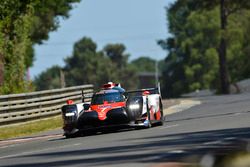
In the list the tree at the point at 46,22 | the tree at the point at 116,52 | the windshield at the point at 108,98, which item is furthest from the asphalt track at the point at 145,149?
the tree at the point at 116,52

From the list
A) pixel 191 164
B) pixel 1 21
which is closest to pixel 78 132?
pixel 191 164

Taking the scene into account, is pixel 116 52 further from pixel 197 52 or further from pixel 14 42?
pixel 14 42

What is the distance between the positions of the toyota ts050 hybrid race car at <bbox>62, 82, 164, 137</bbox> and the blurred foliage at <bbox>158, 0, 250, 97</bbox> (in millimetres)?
65032

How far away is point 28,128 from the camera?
32406 millimetres

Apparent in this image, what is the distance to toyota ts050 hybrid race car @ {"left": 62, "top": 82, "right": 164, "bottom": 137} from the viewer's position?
80.2 feet

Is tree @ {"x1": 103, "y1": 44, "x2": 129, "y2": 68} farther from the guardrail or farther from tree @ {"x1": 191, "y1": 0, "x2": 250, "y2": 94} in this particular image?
the guardrail

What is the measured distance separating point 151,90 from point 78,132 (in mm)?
2997

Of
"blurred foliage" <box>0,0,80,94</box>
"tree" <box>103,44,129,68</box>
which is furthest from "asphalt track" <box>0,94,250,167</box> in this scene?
"tree" <box>103,44,129,68</box>

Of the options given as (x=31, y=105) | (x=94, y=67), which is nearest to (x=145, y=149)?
(x=31, y=105)

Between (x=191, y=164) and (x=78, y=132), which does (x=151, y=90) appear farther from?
(x=191, y=164)

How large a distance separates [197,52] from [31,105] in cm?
8820

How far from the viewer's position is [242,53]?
10056cm

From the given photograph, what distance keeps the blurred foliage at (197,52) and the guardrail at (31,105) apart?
51716 mm

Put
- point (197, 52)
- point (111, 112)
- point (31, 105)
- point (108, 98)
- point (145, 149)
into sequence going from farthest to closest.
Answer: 1. point (197, 52)
2. point (31, 105)
3. point (108, 98)
4. point (111, 112)
5. point (145, 149)
